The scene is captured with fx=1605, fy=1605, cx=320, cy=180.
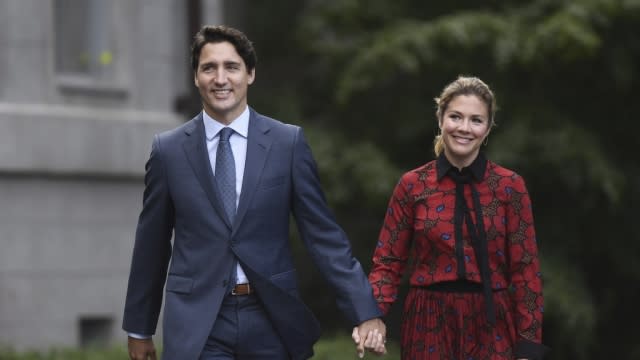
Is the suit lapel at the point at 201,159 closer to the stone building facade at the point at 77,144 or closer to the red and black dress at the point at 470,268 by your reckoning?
the red and black dress at the point at 470,268

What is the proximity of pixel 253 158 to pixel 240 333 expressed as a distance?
29.1 inches

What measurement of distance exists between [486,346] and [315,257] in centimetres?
82

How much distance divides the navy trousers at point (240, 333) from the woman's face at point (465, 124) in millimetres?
1101

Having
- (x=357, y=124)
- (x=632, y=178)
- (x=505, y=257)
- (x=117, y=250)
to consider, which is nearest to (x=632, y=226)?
(x=632, y=178)

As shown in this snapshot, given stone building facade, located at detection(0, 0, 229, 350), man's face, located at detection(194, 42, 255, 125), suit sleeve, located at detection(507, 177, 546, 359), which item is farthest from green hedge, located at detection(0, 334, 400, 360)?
man's face, located at detection(194, 42, 255, 125)

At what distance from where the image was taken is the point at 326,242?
684 cm

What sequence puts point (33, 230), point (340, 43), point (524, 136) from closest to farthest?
point (33, 230) → point (524, 136) → point (340, 43)

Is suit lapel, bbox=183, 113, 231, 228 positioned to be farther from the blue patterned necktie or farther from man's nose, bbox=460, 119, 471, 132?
man's nose, bbox=460, 119, 471, 132

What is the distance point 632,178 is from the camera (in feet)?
46.3

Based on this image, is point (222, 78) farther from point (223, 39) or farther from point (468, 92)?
point (468, 92)

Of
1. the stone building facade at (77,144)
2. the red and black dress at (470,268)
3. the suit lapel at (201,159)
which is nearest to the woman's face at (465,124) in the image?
the red and black dress at (470,268)

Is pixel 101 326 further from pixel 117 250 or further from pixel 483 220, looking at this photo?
pixel 483 220

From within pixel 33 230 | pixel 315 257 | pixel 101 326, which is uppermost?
pixel 315 257

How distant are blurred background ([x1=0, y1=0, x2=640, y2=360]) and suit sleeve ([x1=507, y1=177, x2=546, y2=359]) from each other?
249 inches
